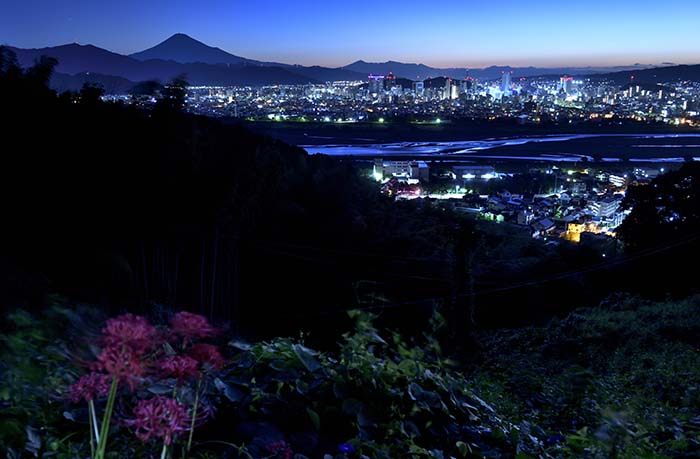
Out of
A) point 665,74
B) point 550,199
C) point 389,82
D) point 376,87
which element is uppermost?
point 665,74

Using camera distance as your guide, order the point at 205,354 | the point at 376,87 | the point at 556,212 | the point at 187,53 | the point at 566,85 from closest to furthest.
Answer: the point at 205,354
the point at 556,212
the point at 187,53
the point at 376,87
the point at 566,85

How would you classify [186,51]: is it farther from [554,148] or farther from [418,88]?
[418,88]

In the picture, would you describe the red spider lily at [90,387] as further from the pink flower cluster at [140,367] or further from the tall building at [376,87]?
the tall building at [376,87]

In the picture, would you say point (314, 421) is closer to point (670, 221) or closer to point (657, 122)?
point (670, 221)

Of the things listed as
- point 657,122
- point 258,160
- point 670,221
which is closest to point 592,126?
point 657,122

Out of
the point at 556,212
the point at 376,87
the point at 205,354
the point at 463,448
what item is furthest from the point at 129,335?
the point at 376,87
